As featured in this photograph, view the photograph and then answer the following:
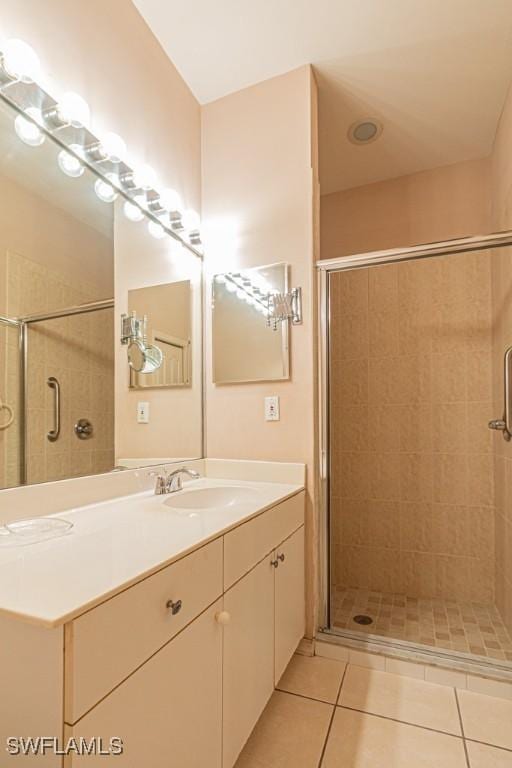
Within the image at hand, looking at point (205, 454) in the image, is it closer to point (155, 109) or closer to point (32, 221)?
point (32, 221)

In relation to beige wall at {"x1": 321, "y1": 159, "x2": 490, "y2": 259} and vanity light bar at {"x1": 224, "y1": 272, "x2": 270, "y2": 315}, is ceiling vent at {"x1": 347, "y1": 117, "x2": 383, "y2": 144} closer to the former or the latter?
beige wall at {"x1": 321, "y1": 159, "x2": 490, "y2": 259}

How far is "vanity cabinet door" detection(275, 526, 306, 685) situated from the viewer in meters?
1.38

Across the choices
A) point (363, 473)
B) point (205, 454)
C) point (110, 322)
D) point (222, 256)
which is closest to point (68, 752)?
point (110, 322)

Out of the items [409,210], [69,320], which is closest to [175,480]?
[69,320]

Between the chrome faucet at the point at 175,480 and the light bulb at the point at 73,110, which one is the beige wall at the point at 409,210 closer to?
the light bulb at the point at 73,110

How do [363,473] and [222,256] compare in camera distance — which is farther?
[363,473]

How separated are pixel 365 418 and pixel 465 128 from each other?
5.72 ft

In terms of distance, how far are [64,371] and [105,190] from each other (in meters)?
0.74

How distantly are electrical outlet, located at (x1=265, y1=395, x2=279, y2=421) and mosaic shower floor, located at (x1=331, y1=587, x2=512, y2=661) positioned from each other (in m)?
1.08

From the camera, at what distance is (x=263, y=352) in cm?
187

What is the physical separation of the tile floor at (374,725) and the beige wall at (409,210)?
2.37 meters

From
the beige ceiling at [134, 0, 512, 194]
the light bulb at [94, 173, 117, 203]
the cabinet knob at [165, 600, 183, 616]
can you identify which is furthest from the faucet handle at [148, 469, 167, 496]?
the beige ceiling at [134, 0, 512, 194]

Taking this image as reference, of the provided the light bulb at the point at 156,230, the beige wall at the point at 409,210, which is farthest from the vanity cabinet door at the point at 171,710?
the beige wall at the point at 409,210

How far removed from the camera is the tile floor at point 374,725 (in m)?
1.19
